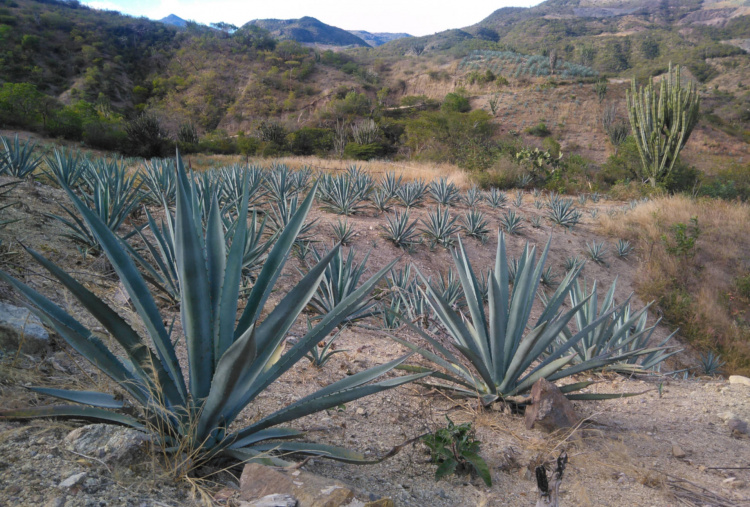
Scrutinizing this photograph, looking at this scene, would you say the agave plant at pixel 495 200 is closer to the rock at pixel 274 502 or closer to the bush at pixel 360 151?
the rock at pixel 274 502

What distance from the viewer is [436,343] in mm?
2254

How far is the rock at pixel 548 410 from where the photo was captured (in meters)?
1.87

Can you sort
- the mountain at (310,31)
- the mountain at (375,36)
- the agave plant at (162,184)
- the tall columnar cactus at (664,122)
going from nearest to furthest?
the agave plant at (162,184)
the tall columnar cactus at (664,122)
the mountain at (310,31)
the mountain at (375,36)

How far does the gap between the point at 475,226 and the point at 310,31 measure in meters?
138

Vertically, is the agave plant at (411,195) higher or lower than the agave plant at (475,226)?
higher

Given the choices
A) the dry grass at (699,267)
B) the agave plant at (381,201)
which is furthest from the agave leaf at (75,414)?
the dry grass at (699,267)

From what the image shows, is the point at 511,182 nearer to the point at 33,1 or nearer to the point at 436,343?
the point at 436,343

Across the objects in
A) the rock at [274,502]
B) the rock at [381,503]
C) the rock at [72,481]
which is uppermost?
the rock at [72,481]

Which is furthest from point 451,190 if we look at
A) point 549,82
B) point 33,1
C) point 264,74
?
point 33,1

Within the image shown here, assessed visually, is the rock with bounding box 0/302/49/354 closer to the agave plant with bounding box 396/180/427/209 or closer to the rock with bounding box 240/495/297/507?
the rock with bounding box 240/495/297/507

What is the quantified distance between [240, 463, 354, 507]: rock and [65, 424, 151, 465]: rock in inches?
13.8

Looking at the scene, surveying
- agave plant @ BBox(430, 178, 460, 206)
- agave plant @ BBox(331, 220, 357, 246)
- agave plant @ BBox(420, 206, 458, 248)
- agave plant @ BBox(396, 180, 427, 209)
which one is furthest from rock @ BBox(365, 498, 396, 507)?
agave plant @ BBox(430, 178, 460, 206)

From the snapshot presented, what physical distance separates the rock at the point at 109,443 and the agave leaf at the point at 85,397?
0.07 m

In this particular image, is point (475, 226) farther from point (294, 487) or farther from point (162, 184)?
point (294, 487)
